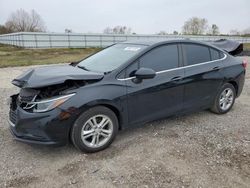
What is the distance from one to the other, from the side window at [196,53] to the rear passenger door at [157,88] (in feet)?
0.81

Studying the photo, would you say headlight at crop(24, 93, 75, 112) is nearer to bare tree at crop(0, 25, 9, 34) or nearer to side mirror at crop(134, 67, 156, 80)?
side mirror at crop(134, 67, 156, 80)

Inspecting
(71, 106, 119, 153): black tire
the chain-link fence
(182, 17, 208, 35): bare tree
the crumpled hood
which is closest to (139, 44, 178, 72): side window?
the crumpled hood

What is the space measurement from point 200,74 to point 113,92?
1.77 metres

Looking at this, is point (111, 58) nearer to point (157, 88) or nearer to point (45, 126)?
point (157, 88)

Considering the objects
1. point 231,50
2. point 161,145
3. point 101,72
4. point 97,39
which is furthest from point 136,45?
point 97,39

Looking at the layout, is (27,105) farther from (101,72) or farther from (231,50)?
(231,50)

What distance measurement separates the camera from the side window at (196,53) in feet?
13.9

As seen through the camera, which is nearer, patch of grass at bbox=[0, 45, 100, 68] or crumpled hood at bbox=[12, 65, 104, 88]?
crumpled hood at bbox=[12, 65, 104, 88]

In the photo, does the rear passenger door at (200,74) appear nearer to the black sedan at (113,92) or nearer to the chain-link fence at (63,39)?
the black sedan at (113,92)

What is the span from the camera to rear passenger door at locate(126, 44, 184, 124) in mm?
3564

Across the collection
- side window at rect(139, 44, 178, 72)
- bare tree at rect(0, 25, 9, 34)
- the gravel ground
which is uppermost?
bare tree at rect(0, 25, 9, 34)

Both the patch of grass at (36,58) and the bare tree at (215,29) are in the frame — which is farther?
the bare tree at (215,29)

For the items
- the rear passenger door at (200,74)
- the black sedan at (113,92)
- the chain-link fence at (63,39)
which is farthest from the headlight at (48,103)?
the chain-link fence at (63,39)

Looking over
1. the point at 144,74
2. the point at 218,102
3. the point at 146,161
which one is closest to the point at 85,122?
the point at 146,161
